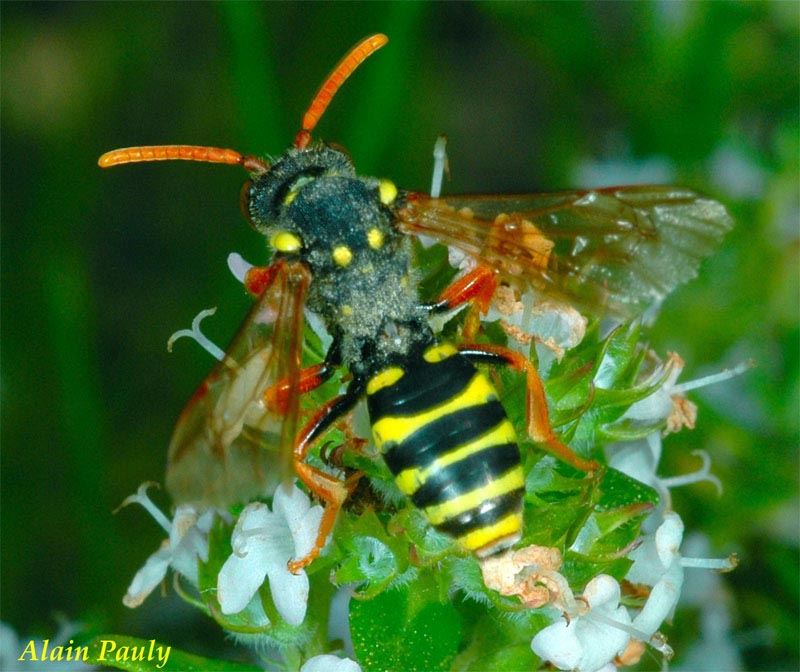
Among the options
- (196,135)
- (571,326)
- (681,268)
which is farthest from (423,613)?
(196,135)

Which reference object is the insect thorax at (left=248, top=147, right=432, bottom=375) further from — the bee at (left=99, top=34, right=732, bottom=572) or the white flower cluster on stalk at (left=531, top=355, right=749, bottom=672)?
the white flower cluster on stalk at (left=531, top=355, right=749, bottom=672)

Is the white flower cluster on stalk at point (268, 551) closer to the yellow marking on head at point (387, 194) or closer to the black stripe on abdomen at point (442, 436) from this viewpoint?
the black stripe on abdomen at point (442, 436)

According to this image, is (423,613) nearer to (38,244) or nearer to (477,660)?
(477,660)

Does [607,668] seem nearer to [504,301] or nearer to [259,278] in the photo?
[504,301]

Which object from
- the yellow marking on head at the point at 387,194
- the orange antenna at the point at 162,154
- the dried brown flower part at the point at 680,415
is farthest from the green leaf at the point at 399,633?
the orange antenna at the point at 162,154

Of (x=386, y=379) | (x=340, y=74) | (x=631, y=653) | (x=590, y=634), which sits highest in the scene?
(x=340, y=74)

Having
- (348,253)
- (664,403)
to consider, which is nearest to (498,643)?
(664,403)
